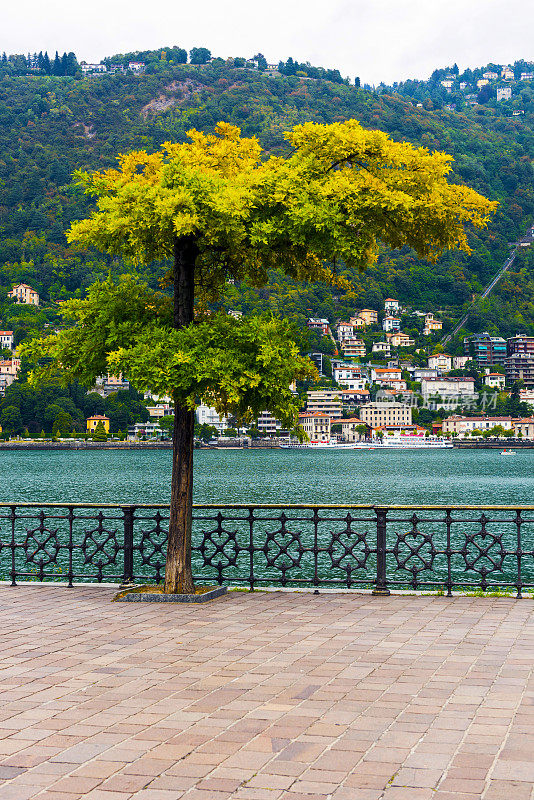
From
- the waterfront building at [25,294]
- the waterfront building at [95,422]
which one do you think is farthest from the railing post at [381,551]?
the waterfront building at [25,294]

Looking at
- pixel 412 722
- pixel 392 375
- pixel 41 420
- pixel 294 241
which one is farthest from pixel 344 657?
pixel 392 375

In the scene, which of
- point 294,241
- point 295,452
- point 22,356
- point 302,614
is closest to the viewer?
point 302,614

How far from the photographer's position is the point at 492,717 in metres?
5.77

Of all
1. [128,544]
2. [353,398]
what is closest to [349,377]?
[353,398]

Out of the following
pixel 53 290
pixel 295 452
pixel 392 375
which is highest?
pixel 53 290

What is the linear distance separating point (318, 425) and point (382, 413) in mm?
15332

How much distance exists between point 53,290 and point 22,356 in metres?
161

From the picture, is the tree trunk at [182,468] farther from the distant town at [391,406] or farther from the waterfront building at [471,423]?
the waterfront building at [471,423]

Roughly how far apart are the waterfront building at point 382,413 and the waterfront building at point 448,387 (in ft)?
28.1

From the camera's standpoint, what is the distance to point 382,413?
188 meters

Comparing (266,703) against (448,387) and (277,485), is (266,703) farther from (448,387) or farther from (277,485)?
(448,387)

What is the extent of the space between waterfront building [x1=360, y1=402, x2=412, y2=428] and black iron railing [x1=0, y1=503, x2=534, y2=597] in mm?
140717

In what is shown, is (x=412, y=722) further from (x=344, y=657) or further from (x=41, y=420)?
(x=41, y=420)

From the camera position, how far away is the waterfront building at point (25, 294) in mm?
170712
